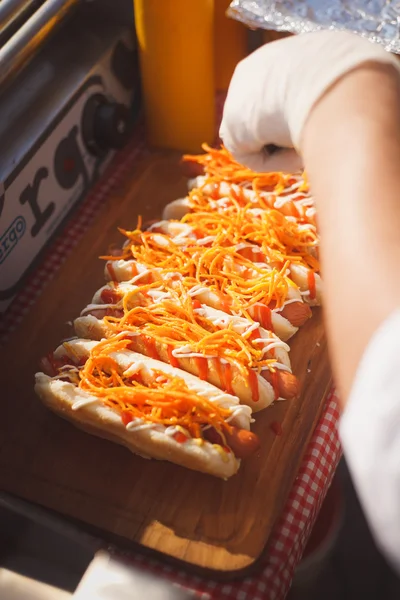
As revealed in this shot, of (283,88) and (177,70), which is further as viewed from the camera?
(177,70)

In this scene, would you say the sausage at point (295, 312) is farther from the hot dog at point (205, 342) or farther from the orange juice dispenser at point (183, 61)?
the orange juice dispenser at point (183, 61)

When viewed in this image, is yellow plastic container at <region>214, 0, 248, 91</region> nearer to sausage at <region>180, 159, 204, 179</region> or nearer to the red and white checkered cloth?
sausage at <region>180, 159, 204, 179</region>

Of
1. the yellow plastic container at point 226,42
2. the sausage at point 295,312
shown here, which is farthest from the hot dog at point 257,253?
the yellow plastic container at point 226,42

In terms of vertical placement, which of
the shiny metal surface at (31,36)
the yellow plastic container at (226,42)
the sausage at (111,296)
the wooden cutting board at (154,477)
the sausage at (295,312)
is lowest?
the wooden cutting board at (154,477)

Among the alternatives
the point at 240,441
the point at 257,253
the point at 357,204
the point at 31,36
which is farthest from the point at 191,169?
the point at 357,204

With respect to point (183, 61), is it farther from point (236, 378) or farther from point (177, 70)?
point (236, 378)

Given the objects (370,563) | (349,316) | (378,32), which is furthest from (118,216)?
(370,563)
